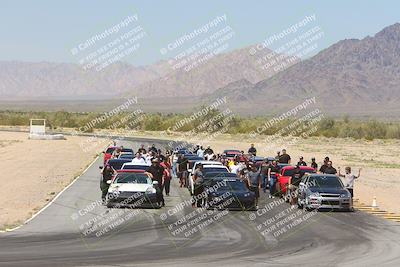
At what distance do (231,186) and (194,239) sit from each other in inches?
310

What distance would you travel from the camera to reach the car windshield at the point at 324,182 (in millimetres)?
26078

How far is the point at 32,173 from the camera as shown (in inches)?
1665

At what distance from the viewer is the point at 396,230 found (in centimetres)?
2108

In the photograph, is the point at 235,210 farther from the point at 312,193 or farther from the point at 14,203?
the point at 14,203

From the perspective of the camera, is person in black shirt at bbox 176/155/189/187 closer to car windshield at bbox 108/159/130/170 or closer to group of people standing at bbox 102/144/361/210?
group of people standing at bbox 102/144/361/210

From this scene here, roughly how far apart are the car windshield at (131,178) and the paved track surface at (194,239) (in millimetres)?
1078

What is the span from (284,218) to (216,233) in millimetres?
4328

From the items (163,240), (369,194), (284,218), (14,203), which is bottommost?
(369,194)

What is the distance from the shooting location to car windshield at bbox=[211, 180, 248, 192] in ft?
84.9

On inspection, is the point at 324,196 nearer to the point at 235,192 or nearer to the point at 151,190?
the point at 235,192

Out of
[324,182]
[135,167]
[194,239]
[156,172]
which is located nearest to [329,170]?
[324,182]

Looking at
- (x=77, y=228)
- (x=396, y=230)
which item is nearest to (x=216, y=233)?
(x=77, y=228)

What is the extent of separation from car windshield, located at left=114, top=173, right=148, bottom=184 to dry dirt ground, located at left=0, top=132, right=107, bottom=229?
263 cm

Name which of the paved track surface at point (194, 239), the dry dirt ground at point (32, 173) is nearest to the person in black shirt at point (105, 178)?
the paved track surface at point (194, 239)
